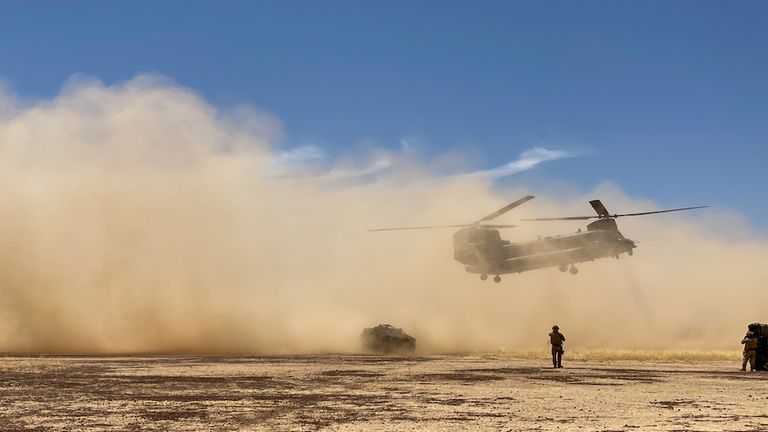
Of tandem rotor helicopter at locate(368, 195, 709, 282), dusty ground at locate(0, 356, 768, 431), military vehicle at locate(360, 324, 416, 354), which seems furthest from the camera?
military vehicle at locate(360, 324, 416, 354)

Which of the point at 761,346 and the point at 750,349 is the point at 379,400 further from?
the point at 761,346

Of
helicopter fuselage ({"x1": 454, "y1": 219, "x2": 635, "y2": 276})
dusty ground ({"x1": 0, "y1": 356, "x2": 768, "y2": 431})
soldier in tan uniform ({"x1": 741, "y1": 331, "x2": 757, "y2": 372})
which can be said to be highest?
helicopter fuselage ({"x1": 454, "y1": 219, "x2": 635, "y2": 276})

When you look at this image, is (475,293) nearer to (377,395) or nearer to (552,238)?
(552,238)

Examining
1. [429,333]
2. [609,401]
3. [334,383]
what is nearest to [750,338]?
[609,401]

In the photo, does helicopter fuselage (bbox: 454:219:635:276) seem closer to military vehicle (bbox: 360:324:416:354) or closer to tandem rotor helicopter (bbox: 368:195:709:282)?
tandem rotor helicopter (bbox: 368:195:709:282)

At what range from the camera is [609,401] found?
709 inches

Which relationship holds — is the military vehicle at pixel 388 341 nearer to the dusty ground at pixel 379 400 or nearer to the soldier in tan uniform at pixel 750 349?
the dusty ground at pixel 379 400

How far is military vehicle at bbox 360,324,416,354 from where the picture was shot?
52344 millimetres

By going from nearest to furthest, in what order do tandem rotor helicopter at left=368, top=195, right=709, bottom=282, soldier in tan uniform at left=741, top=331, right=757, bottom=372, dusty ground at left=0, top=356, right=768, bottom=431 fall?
dusty ground at left=0, top=356, right=768, bottom=431, soldier in tan uniform at left=741, top=331, right=757, bottom=372, tandem rotor helicopter at left=368, top=195, right=709, bottom=282

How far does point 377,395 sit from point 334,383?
4.30 metres

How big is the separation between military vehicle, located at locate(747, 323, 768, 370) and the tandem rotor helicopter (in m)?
14.9

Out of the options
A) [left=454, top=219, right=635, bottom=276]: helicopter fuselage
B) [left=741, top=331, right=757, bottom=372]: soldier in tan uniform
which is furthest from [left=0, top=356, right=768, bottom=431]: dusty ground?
[left=454, top=219, right=635, bottom=276]: helicopter fuselage

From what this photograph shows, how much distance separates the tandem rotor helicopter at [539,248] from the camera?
1860 inches

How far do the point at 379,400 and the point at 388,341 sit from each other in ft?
113
